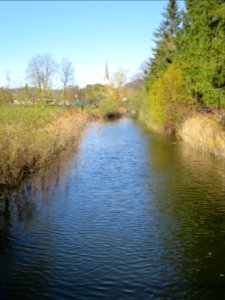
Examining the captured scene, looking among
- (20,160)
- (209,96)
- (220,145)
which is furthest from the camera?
(209,96)

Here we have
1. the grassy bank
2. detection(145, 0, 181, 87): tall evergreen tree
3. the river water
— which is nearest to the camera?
the river water

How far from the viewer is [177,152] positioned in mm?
25766

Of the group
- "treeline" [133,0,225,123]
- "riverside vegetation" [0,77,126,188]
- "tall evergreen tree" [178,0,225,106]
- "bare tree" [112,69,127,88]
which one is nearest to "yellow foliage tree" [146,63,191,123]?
"treeline" [133,0,225,123]

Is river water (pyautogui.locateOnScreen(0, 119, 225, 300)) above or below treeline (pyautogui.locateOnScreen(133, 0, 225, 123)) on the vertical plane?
below

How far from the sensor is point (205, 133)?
83.2 feet

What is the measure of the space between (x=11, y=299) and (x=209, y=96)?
1882 cm

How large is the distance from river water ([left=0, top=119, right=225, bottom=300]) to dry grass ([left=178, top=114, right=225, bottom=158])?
368 centimetres

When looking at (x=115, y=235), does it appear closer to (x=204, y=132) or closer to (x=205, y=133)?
(x=205, y=133)

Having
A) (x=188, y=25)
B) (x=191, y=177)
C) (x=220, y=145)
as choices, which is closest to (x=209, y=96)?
(x=220, y=145)

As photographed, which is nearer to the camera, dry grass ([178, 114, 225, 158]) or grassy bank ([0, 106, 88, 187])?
grassy bank ([0, 106, 88, 187])

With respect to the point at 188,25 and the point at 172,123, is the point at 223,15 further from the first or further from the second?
the point at 172,123

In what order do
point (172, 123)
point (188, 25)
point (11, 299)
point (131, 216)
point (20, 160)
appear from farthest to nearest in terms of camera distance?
point (172, 123) < point (188, 25) < point (20, 160) < point (131, 216) < point (11, 299)

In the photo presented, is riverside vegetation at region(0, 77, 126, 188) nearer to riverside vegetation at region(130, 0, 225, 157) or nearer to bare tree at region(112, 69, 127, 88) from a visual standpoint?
riverside vegetation at region(130, 0, 225, 157)

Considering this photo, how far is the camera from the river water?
322 inches
